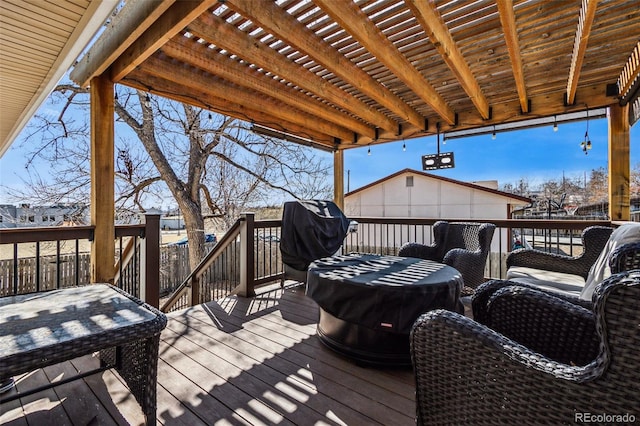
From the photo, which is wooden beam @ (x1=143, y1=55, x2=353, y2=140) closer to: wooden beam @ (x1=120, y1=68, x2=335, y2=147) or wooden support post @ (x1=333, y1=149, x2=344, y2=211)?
wooden beam @ (x1=120, y1=68, x2=335, y2=147)

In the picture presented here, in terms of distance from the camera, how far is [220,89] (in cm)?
374

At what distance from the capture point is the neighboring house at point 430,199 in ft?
35.7

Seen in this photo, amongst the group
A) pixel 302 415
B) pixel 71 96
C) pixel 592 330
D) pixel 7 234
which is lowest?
pixel 302 415

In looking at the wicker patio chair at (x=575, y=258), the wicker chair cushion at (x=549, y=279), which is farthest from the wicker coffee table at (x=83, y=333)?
the wicker patio chair at (x=575, y=258)

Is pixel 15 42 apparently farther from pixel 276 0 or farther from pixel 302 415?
pixel 302 415

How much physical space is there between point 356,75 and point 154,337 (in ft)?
10.6

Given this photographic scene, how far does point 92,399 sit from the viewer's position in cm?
177

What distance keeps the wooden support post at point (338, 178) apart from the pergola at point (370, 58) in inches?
71.1

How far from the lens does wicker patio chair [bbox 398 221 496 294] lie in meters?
3.46

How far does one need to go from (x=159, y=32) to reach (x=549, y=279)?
155 inches

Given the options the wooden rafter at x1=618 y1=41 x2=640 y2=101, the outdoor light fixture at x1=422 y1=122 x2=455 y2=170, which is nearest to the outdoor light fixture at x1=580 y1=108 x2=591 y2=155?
the wooden rafter at x1=618 y1=41 x2=640 y2=101

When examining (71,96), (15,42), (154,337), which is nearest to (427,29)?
(154,337)

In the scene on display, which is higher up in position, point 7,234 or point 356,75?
point 356,75

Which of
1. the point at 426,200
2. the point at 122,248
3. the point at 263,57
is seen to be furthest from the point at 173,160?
the point at 426,200
